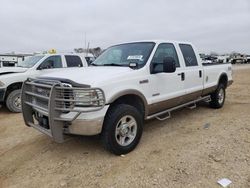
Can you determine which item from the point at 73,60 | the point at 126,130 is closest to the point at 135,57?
the point at 126,130

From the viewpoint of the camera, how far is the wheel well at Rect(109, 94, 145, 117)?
→ 3939 millimetres

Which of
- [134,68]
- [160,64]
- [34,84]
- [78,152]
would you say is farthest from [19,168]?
[160,64]

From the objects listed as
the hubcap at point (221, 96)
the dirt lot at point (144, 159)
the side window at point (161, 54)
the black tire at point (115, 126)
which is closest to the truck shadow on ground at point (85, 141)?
the dirt lot at point (144, 159)

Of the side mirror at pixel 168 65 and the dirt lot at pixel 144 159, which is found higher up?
the side mirror at pixel 168 65

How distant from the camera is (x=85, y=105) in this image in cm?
338

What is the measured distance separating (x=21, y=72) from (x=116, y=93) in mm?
4776

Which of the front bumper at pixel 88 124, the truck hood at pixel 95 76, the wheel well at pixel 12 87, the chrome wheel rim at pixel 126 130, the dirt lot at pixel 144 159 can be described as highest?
the truck hood at pixel 95 76

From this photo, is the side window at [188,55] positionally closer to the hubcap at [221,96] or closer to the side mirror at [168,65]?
the side mirror at [168,65]

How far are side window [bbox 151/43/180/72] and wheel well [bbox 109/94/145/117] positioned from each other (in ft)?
2.33

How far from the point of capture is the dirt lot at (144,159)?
124 inches

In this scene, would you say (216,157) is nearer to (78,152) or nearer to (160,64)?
(160,64)

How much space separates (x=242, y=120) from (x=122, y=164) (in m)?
3.48

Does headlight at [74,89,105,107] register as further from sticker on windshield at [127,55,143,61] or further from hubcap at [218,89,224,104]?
hubcap at [218,89,224,104]

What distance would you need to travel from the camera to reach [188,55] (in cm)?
555
